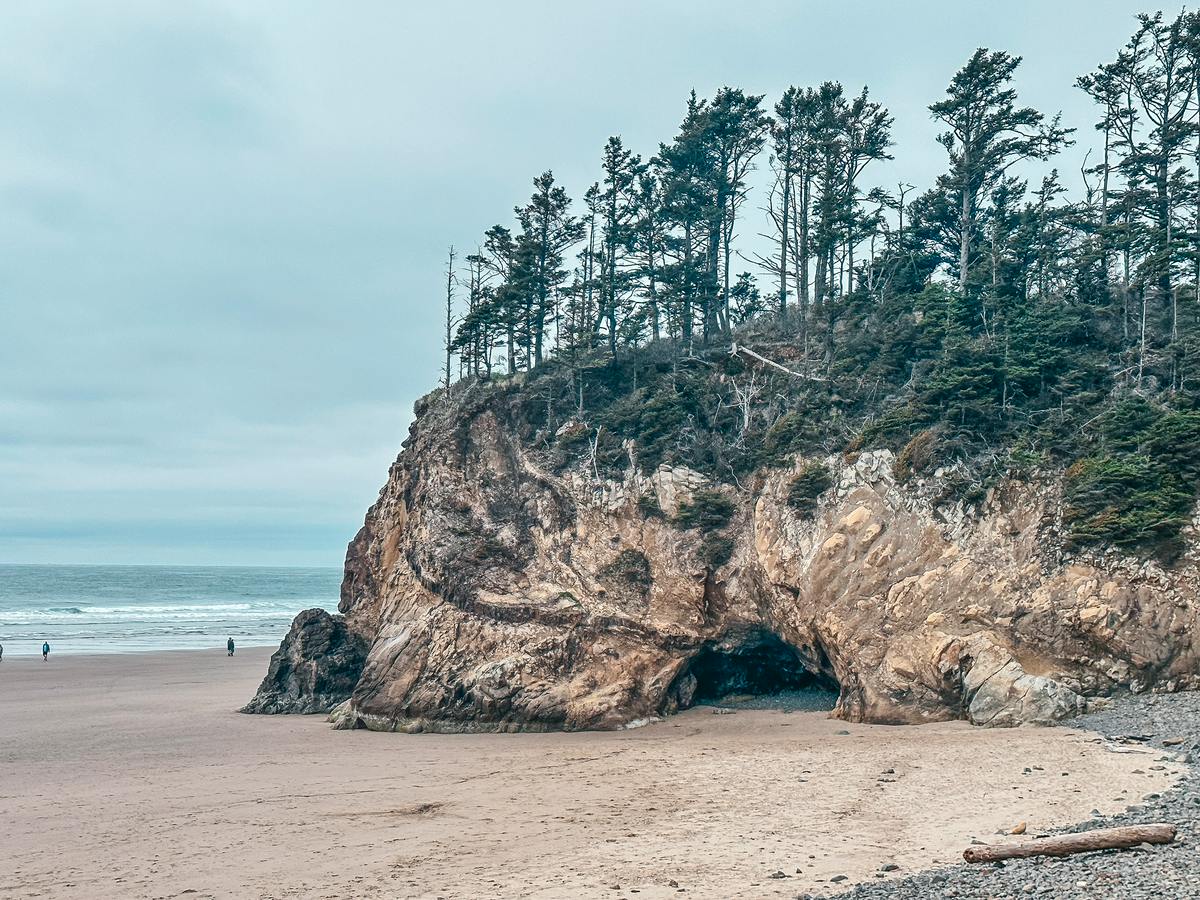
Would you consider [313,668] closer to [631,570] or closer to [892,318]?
[631,570]

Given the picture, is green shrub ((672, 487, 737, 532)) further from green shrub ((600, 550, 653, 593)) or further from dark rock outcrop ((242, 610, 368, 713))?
dark rock outcrop ((242, 610, 368, 713))

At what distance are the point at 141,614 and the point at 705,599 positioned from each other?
7481cm

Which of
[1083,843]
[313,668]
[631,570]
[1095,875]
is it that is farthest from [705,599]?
[1095,875]

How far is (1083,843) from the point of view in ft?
34.8

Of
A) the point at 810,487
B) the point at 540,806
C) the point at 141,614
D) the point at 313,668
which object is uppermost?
the point at 810,487

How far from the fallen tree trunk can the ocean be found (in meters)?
55.8

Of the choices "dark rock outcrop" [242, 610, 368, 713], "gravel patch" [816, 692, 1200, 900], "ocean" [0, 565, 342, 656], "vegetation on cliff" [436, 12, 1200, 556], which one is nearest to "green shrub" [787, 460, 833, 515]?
"vegetation on cliff" [436, 12, 1200, 556]

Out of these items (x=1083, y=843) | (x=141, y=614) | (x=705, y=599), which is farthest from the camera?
(x=141, y=614)

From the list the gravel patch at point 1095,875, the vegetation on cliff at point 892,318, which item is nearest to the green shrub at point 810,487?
the vegetation on cliff at point 892,318

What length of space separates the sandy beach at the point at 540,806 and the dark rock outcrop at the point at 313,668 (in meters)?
4.46

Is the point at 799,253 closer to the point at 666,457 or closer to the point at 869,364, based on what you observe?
the point at 869,364

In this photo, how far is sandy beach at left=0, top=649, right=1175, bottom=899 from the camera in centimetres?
1222

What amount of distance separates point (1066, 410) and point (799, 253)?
15722 mm

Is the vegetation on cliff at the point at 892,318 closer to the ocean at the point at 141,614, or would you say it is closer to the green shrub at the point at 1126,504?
the green shrub at the point at 1126,504
